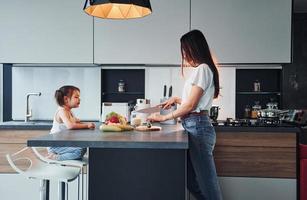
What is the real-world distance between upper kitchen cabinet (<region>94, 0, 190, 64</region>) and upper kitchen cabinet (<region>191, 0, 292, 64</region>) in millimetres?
163

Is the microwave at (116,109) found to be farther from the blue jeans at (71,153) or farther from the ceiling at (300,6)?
the ceiling at (300,6)

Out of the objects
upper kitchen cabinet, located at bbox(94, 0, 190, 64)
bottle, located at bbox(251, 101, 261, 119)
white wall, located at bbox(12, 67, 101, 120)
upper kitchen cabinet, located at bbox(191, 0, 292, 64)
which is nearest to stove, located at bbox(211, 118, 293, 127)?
bottle, located at bbox(251, 101, 261, 119)

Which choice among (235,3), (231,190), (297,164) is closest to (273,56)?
(235,3)

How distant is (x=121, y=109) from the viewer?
3.63m

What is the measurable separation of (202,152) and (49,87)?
2.25 metres

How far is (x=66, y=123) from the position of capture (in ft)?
8.31

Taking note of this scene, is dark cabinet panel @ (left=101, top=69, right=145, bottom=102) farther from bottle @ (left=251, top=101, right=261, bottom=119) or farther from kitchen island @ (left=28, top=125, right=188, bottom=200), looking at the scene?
kitchen island @ (left=28, top=125, right=188, bottom=200)

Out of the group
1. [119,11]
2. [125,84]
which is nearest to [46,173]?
[119,11]

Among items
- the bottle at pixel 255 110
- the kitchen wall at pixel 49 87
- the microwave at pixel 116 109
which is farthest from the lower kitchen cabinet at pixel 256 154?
the kitchen wall at pixel 49 87

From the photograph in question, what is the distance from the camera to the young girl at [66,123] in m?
2.43

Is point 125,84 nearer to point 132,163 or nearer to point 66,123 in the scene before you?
point 66,123

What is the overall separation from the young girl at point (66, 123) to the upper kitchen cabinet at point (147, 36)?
926 mm

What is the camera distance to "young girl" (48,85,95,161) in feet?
7.97

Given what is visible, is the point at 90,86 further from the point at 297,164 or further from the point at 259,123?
the point at 297,164
